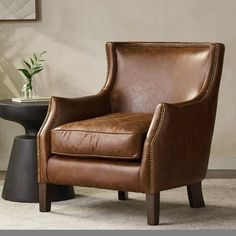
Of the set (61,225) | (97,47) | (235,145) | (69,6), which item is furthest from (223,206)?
(69,6)

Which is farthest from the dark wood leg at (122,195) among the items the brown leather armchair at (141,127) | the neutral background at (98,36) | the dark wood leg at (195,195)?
the neutral background at (98,36)

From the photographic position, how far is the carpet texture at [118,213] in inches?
97.4

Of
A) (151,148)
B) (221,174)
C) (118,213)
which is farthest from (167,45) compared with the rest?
(221,174)

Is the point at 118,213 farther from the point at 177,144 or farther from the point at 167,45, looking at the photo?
the point at 167,45

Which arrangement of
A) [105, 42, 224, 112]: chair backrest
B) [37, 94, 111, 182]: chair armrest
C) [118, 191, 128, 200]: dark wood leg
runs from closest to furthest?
[37, 94, 111, 182]: chair armrest → [105, 42, 224, 112]: chair backrest → [118, 191, 128, 200]: dark wood leg

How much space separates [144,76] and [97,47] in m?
1.00

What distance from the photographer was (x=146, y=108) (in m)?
2.95

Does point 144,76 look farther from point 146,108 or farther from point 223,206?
point 223,206

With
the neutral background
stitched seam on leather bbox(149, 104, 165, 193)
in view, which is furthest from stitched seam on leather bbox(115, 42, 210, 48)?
the neutral background

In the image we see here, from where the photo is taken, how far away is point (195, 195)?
2832 millimetres

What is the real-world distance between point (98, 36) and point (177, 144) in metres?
1.64

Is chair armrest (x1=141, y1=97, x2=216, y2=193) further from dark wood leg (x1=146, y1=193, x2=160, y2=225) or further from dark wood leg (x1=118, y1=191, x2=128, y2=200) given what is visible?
dark wood leg (x1=118, y1=191, x2=128, y2=200)

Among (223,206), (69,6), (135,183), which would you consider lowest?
(223,206)

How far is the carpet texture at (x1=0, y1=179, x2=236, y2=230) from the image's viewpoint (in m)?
2.47
